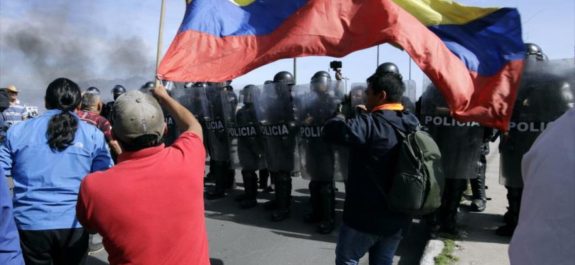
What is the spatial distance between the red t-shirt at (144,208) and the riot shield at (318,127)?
378 cm

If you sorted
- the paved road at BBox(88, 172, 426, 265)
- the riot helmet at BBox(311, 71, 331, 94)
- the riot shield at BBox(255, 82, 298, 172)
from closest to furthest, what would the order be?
the paved road at BBox(88, 172, 426, 265) < the riot helmet at BBox(311, 71, 331, 94) < the riot shield at BBox(255, 82, 298, 172)

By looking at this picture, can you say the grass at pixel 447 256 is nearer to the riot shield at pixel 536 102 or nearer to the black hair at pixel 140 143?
the riot shield at pixel 536 102

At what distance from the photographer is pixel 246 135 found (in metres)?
6.57

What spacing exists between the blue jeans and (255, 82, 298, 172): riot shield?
10.2ft

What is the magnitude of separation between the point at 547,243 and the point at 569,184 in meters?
0.15

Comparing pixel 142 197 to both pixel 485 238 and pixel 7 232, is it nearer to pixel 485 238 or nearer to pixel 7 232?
pixel 7 232

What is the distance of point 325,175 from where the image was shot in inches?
222

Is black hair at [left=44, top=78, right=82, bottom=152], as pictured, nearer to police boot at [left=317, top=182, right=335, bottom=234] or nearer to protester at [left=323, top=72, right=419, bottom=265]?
protester at [left=323, top=72, right=419, bottom=265]

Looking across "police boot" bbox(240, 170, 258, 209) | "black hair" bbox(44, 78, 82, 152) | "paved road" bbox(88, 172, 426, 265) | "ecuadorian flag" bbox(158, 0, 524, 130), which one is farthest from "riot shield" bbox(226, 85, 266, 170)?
"black hair" bbox(44, 78, 82, 152)

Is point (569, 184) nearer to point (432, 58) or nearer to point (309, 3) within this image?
point (432, 58)

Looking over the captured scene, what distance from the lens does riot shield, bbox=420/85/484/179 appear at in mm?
5078

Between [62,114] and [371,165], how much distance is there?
1846 millimetres

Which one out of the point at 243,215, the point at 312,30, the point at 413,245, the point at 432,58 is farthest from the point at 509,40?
the point at 243,215

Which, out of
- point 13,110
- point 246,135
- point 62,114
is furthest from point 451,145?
point 13,110
